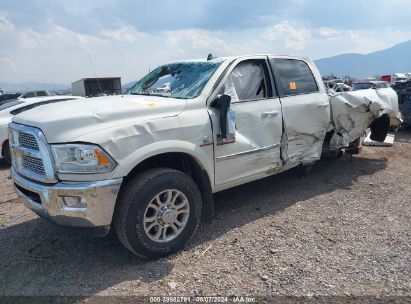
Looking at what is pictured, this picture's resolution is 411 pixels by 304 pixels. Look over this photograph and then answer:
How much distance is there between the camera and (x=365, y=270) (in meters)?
3.29

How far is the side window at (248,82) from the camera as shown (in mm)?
4297

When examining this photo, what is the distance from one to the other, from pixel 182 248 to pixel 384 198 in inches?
115

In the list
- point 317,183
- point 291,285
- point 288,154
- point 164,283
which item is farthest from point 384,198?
point 164,283

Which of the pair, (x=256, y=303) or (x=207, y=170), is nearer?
(x=256, y=303)

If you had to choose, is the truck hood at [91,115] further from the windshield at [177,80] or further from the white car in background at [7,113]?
the white car in background at [7,113]

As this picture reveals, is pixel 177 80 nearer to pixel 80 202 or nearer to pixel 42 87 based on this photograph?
pixel 80 202

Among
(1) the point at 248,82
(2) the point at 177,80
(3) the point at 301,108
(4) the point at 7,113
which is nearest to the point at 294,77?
(3) the point at 301,108

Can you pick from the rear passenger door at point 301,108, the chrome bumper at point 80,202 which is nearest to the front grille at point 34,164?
the chrome bumper at point 80,202

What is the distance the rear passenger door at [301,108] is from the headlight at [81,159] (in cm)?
245

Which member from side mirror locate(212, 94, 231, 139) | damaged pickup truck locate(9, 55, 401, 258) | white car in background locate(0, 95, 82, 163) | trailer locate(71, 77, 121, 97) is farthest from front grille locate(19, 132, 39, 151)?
trailer locate(71, 77, 121, 97)

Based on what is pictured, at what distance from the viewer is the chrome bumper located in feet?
10.3

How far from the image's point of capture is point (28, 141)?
3500mm

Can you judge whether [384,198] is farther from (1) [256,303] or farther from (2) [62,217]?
(2) [62,217]

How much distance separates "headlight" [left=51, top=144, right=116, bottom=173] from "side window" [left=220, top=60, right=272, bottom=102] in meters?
1.61
